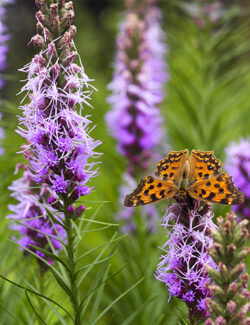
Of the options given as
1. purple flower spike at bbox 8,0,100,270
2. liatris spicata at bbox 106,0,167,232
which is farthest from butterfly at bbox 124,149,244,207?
liatris spicata at bbox 106,0,167,232

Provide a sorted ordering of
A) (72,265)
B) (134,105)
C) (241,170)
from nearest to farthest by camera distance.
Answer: (72,265) → (241,170) → (134,105)

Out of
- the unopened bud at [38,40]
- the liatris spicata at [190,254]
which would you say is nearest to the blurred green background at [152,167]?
the liatris spicata at [190,254]

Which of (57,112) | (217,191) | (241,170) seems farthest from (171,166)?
(241,170)

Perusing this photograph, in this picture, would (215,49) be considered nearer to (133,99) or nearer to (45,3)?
(133,99)

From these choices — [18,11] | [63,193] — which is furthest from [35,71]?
[18,11]

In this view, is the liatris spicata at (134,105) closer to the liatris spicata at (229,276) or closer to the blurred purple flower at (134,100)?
the blurred purple flower at (134,100)

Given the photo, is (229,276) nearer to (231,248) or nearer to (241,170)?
(231,248)
